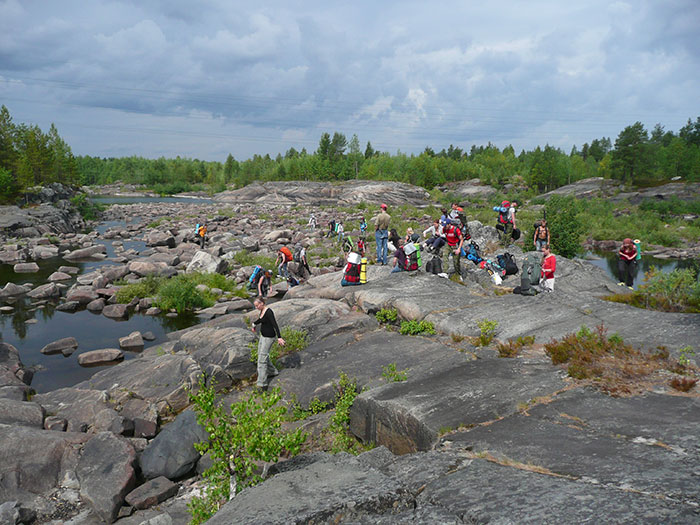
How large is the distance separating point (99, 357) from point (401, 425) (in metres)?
12.2

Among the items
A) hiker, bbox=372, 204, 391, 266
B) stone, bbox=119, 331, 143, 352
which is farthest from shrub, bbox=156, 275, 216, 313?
hiker, bbox=372, 204, 391, 266

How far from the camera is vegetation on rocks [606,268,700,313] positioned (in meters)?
11.6

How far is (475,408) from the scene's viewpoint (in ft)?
22.6

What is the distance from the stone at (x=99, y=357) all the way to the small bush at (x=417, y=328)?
10018 millimetres

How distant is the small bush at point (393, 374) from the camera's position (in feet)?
29.1

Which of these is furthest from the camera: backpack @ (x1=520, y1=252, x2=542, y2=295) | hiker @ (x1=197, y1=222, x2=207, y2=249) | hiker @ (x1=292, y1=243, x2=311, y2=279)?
hiker @ (x1=197, y1=222, x2=207, y2=249)

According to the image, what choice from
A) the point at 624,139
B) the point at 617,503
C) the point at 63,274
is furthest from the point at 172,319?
the point at 624,139

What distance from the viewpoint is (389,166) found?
132m

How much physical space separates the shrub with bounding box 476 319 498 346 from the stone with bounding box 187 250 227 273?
62.3 feet

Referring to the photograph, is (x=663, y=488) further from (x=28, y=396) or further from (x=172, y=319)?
(x=172, y=319)

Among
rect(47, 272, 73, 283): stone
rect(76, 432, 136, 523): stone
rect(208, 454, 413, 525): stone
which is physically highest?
rect(208, 454, 413, 525): stone

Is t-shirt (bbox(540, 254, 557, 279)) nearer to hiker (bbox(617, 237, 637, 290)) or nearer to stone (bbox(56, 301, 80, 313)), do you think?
hiker (bbox(617, 237, 637, 290))

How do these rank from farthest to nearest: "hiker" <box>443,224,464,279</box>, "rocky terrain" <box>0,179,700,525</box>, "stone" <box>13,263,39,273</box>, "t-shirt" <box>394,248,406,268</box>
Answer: "stone" <box>13,263,39,273</box> → "t-shirt" <box>394,248,406,268</box> → "hiker" <box>443,224,464,279</box> → "rocky terrain" <box>0,179,700,525</box>

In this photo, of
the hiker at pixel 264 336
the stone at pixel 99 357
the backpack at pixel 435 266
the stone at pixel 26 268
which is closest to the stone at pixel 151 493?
the hiker at pixel 264 336
